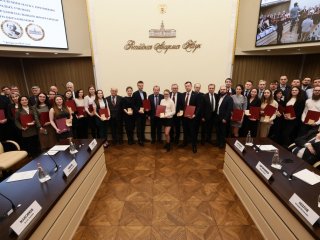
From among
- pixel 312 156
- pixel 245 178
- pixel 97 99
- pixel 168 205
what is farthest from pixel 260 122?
pixel 97 99

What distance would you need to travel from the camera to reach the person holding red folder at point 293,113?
3.86 meters

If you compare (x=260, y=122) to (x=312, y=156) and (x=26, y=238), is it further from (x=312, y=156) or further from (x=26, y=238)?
(x=26, y=238)

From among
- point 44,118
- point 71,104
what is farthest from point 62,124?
point 71,104

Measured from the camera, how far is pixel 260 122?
4348mm

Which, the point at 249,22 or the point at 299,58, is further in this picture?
the point at 299,58

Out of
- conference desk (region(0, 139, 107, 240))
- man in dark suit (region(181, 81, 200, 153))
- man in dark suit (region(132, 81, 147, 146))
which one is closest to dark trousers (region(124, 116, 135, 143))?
man in dark suit (region(132, 81, 147, 146))

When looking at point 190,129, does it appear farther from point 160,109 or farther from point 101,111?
point 101,111

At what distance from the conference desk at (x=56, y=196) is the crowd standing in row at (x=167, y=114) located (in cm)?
129

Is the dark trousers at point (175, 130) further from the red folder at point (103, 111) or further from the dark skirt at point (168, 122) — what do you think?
the red folder at point (103, 111)

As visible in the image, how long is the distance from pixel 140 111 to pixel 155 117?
15.8 inches

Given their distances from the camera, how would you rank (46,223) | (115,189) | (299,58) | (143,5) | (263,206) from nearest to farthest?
(46,223)
(263,206)
(115,189)
(143,5)
(299,58)

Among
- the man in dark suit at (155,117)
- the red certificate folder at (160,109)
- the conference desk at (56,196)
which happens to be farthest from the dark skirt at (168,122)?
the conference desk at (56,196)

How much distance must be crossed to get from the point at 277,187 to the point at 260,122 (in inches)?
103

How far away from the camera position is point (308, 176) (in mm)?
2188
